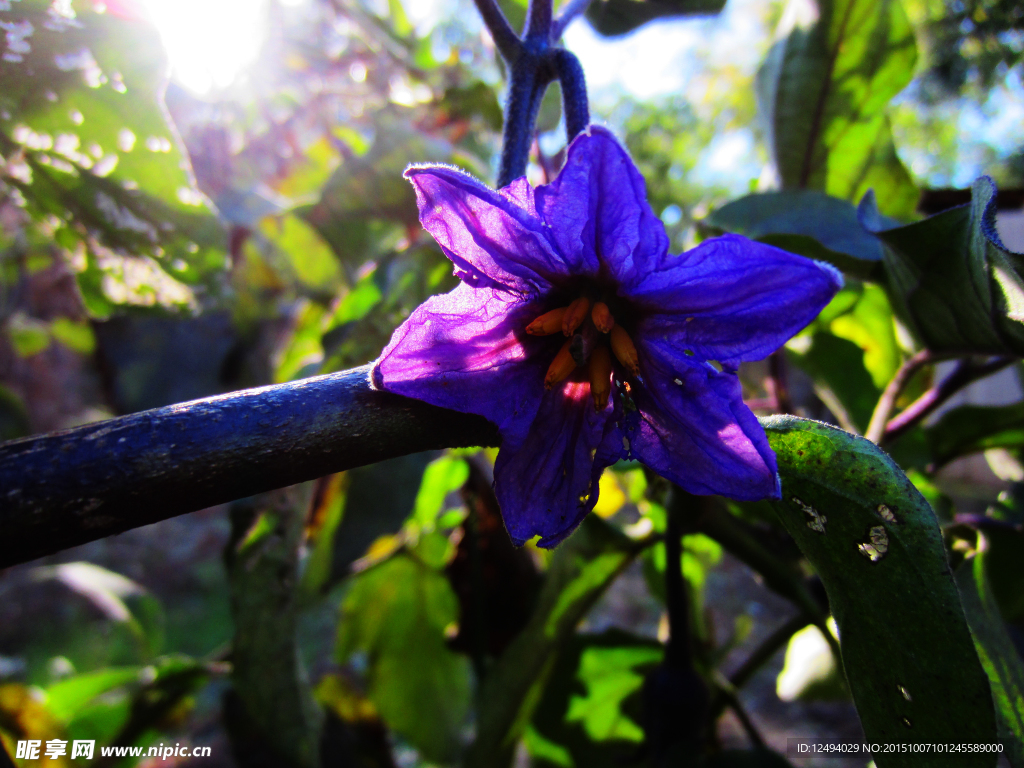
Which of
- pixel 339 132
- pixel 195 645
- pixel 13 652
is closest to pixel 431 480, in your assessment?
pixel 339 132

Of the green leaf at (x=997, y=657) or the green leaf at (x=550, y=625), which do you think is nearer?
the green leaf at (x=997, y=657)

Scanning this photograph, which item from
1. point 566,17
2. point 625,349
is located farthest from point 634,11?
point 625,349

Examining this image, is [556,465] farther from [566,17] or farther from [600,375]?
[566,17]

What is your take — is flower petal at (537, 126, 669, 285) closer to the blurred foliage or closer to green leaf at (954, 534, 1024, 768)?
the blurred foliage

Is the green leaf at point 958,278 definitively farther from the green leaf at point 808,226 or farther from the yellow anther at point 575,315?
the yellow anther at point 575,315

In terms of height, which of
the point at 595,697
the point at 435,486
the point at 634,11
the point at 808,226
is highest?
the point at 634,11

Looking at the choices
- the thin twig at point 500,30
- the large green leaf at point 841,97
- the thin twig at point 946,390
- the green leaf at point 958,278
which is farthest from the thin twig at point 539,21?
the thin twig at point 946,390
